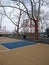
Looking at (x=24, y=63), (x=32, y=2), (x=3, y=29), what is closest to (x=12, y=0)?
(x=32, y=2)

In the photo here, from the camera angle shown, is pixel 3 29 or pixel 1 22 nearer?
pixel 3 29

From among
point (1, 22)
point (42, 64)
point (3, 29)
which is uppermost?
point (1, 22)

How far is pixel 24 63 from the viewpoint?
3225 millimetres

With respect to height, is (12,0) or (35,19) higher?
→ (12,0)

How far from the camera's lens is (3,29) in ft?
59.1

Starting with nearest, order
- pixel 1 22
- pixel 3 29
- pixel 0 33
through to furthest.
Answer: pixel 3 29
pixel 0 33
pixel 1 22

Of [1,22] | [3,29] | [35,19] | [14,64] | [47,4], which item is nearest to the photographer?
[14,64]

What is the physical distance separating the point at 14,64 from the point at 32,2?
8960mm

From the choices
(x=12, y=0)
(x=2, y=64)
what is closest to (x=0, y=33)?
(x=12, y=0)

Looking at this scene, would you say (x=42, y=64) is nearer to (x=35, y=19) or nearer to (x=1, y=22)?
(x=35, y=19)

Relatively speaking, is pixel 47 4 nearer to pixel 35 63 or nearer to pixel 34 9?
pixel 34 9

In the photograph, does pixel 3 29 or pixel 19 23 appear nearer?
pixel 3 29

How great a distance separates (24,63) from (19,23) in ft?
58.8

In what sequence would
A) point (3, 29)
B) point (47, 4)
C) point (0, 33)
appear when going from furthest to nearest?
point (0, 33) < point (3, 29) < point (47, 4)
